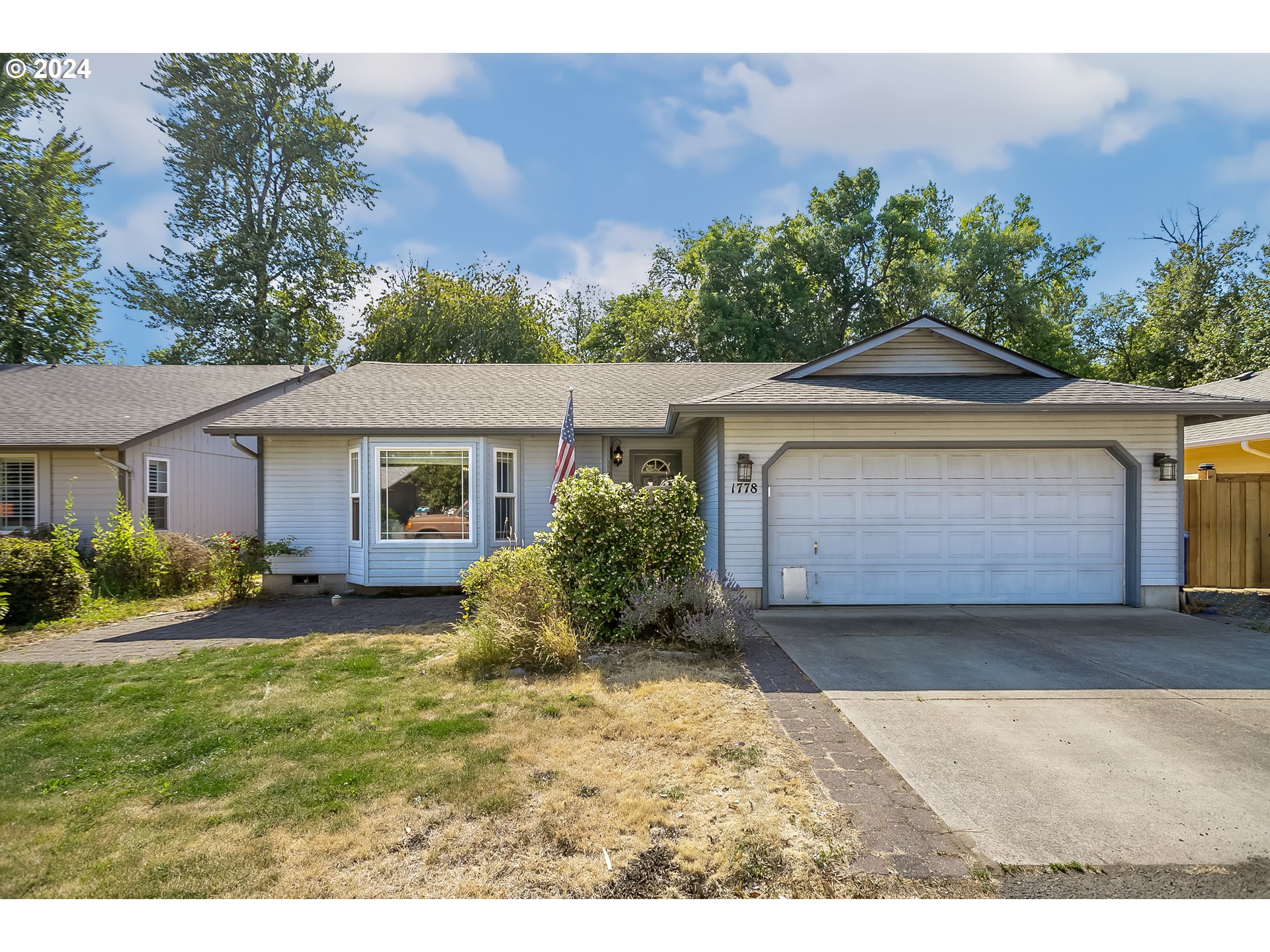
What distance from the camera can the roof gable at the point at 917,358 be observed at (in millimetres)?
9812

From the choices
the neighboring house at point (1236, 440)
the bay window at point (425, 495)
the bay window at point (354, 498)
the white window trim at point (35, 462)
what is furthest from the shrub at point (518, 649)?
the neighboring house at point (1236, 440)

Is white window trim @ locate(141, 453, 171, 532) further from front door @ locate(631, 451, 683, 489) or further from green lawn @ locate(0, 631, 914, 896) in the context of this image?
front door @ locate(631, 451, 683, 489)

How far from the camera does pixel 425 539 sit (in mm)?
10586

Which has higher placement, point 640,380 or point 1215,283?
point 1215,283

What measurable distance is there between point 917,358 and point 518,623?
754cm

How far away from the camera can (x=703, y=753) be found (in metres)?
3.94

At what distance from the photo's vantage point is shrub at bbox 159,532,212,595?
35.8 ft

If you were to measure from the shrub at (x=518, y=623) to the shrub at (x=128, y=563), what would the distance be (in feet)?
23.2

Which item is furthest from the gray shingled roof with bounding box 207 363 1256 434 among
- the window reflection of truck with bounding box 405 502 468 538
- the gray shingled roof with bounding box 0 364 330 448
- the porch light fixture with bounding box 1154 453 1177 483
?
the gray shingled roof with bounding box 0 364 330 448

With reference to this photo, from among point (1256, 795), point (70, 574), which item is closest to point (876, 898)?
point (1256, 795)

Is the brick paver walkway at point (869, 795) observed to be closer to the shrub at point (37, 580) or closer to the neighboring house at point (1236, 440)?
the shrub at point (37, 580)

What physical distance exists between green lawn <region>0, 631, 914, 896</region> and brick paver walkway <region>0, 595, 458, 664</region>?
53.9 inches

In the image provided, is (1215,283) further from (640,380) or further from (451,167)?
(451,167)

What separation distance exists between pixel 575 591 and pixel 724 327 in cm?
1935
